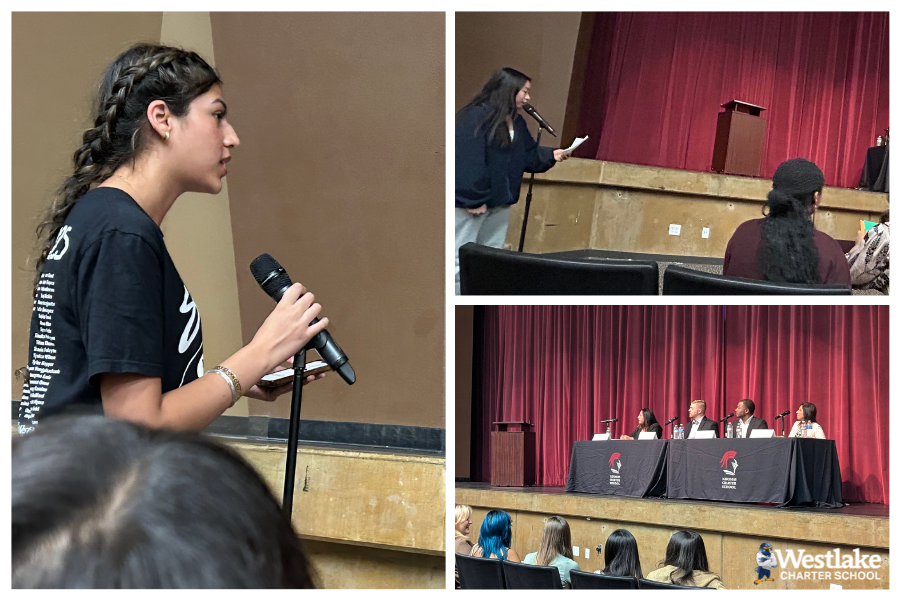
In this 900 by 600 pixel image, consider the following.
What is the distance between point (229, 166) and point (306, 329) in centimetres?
172

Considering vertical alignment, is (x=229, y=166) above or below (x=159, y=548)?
above

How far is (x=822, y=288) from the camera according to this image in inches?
71.8

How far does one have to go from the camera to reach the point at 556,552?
337 centimetres

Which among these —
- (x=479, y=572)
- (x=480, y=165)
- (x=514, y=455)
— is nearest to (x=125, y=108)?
(x=480, y=165)

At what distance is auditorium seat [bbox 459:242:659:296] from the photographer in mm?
Result: 1884

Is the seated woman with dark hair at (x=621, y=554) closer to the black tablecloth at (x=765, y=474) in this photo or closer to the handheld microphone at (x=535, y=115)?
the black tablecloth at (x=765, y=474)

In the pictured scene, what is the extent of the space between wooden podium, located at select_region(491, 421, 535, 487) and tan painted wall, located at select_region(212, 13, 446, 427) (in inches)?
66.9

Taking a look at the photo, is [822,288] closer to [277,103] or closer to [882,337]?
[277,103]

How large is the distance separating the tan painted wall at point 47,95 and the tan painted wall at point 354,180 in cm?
43

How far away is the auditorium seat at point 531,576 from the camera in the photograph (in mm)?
2578

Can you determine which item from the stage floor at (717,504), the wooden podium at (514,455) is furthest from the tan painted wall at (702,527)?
the wooden podium at (514,455)

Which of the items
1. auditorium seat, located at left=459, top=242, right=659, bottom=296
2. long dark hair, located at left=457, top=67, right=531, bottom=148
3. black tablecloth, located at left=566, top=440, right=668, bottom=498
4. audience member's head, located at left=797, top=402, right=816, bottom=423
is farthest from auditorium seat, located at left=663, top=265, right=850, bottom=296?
audience member's head, located at left=797, top=402, right=816, bottom=423

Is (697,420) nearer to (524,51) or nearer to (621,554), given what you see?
(621,554)
